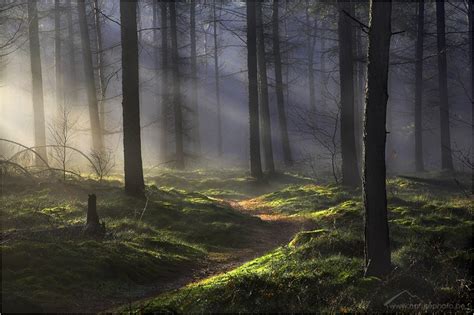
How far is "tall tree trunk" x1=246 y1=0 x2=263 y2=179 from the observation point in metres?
19.5

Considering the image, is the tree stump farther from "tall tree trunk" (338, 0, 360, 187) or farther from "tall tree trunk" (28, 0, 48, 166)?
"tall tree trunk" (28, 0, 48, 166)

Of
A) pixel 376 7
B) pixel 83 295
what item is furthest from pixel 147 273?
pixel 376 7

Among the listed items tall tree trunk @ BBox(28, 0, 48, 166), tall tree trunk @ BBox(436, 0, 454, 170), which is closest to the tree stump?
tall tree trunk @ BBox(28, 0, 48, 166)

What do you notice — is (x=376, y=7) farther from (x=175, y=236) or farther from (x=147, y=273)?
(x=175, y=236)

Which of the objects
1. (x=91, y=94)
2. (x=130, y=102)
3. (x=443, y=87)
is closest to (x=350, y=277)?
(x=130, y=102)

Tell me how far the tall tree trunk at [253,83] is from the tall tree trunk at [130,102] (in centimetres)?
805

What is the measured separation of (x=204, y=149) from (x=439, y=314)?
141 ft

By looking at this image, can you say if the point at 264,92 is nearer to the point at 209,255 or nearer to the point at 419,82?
the point at 419,82

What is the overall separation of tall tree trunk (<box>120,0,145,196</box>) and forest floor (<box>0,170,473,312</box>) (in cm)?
61

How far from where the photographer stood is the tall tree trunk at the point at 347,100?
15.7 meters

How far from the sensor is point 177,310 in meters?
5.10

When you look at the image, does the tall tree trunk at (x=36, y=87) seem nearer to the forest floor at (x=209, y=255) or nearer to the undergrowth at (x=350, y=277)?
the forest floor at (x=209, y=255)

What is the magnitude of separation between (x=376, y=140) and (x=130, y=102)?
308 inches

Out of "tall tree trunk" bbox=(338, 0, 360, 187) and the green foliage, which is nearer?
the green foliage
